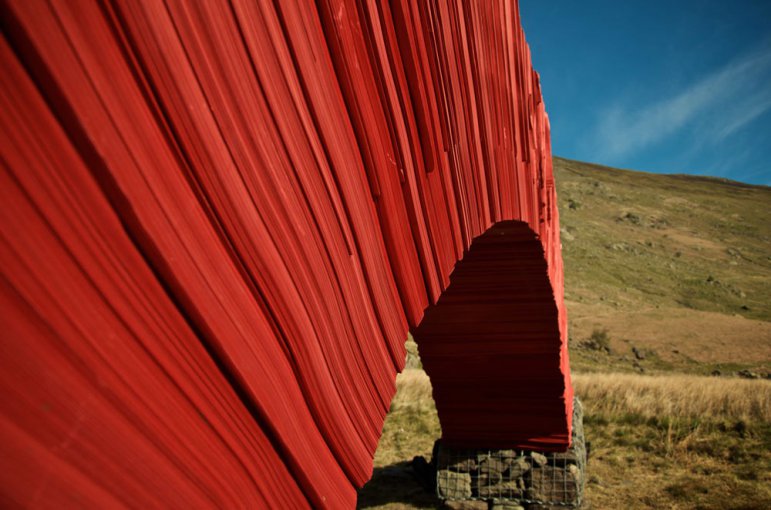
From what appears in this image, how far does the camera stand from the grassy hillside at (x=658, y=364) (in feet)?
22.0

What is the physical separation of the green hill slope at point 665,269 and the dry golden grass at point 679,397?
6699 millimetres

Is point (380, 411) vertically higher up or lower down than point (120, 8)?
lower down

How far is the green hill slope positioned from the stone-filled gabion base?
10.2m

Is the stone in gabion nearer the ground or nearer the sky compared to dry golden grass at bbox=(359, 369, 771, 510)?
nearer the ground

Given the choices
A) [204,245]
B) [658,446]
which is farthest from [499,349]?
[204,245]

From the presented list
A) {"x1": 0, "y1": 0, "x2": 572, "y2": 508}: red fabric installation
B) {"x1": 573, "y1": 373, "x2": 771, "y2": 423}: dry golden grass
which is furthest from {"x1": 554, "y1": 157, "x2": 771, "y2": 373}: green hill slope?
{"x1": 0, "y1": 0, "x2": 572, "y2": 508}: red fabric installation

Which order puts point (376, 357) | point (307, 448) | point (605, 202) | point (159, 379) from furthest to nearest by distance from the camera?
point (605, 202) → point (376, 357) → point (307, 448) → point (159, 379)

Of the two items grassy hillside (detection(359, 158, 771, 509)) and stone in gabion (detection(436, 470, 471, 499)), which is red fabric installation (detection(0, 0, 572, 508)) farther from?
grassy hillside (detection(359, 158, 771, 509))

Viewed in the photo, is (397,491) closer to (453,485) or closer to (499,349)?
(453,485)

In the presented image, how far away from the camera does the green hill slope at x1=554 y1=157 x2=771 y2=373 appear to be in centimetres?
1717

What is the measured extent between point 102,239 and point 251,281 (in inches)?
11.4

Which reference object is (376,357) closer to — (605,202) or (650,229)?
(650,229)

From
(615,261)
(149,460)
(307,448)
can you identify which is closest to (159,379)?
(149,460)

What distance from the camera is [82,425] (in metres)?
0.61
